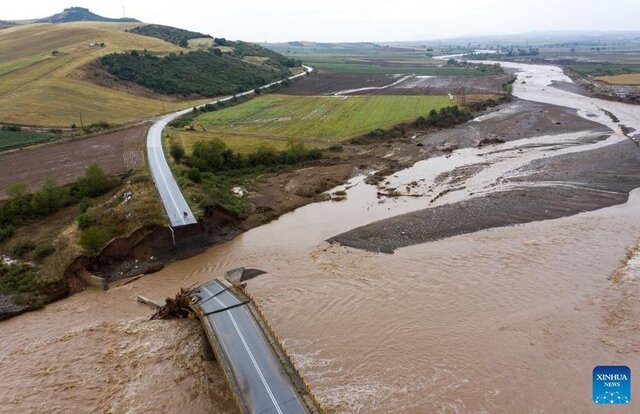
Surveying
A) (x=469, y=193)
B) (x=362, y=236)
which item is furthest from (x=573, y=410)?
(x=469, y=193)

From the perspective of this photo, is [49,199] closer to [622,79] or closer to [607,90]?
[607,90]

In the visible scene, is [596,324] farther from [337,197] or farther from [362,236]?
[337,197]

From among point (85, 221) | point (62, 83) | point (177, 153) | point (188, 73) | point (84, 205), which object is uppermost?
point (188, 73)

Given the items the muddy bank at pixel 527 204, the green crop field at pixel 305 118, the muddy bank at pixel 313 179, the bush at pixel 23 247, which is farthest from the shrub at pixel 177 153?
the muddy bank at pixel 527 204

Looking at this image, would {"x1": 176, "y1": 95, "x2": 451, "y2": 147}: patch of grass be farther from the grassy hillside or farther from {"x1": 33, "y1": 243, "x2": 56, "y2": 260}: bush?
{"x1": 33, "y1": 243, "x2": 56, "y2": 260}: bush

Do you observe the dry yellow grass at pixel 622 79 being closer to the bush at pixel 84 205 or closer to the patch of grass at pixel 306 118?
the patch of grass at pixel 306 118

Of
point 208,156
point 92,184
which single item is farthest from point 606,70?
point 92,184
